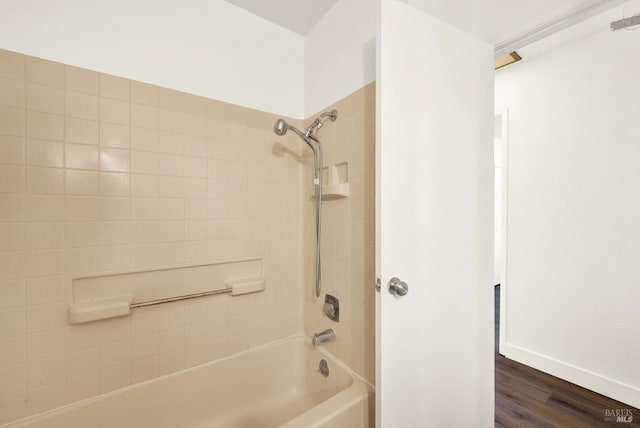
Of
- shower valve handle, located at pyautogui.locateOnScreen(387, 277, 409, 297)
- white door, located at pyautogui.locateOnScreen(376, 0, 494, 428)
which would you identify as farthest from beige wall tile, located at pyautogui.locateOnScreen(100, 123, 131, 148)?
shower valve handle, located at pyautogui.locateOnScreen(387, 277, 409, 297)

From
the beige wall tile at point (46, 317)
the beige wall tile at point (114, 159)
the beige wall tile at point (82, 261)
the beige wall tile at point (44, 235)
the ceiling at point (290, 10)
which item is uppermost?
the ceiling at point (290, 10)

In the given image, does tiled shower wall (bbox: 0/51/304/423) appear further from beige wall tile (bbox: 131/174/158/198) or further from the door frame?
the door frame

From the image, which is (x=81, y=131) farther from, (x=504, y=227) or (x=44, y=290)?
(x=504, y=227)

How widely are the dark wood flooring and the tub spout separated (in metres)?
1.14

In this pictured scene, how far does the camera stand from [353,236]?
122 centimetres

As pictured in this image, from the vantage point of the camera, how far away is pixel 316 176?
4.76ft

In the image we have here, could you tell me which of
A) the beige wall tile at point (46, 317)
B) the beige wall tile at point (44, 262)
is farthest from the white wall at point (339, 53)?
the beige wall tile at point (46, 317)

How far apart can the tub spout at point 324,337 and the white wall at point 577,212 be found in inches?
71.2

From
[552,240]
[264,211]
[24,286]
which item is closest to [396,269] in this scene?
[264,211]

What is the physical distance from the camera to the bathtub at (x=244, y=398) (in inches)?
38.4

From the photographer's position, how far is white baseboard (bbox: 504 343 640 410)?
60.6 inches

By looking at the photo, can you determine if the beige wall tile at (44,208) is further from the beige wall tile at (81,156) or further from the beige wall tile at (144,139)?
the beige wall tile at (144,139)

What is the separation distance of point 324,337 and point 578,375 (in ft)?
6.44

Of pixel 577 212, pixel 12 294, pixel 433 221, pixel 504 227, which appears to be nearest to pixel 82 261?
pixel 12 294
